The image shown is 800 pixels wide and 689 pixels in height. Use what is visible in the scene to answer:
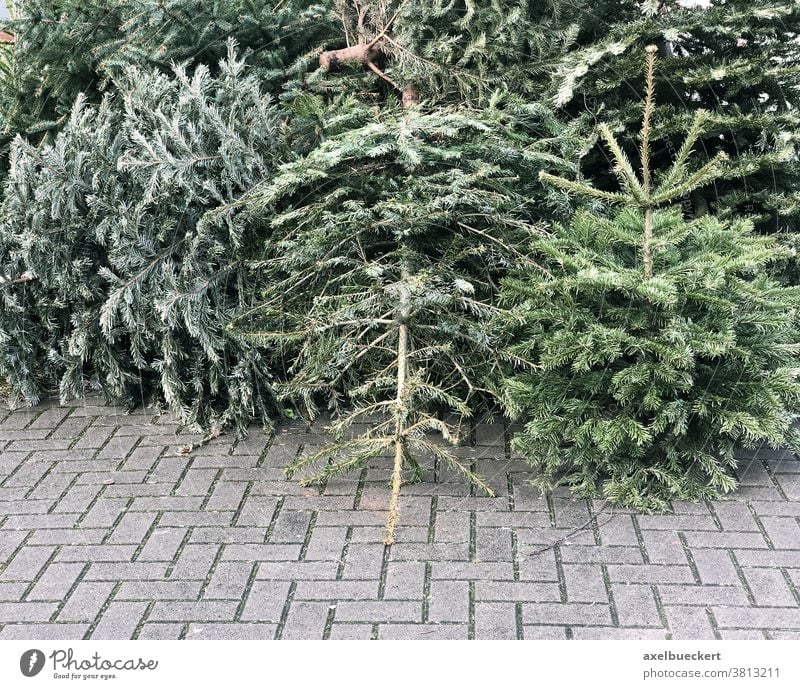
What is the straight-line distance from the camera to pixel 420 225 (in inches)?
146

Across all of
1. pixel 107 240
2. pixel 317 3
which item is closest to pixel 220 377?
pixel 107 240

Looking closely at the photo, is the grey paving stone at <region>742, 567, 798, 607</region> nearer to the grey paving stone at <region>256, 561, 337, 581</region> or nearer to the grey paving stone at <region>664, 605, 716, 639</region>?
the grey paving stone at <region>664, 605, 716, 639</region>

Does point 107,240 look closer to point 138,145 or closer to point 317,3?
point 138,145

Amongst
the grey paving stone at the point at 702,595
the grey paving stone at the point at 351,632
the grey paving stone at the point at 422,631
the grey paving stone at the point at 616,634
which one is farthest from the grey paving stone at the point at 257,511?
the grey paving stone at the point at 702,595

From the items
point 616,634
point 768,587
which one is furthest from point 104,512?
point 768,587

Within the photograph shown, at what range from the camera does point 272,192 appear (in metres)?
3.82

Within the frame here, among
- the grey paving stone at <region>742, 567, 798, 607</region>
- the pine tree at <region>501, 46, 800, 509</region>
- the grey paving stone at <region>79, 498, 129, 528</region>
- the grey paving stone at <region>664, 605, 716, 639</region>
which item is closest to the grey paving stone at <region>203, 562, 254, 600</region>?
the grey paving stone at <region>79, 498, 129, 528</region>

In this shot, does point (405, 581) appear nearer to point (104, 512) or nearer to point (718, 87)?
point (104, 512)

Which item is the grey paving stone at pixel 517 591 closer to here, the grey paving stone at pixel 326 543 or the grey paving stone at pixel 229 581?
the grey paving stone at pixel 326 543

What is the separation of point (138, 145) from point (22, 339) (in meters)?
1.29

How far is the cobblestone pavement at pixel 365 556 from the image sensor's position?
2.84 meters

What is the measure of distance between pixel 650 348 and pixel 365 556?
1.42m

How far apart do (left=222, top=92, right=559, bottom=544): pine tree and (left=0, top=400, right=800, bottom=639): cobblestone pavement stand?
0.80 ft

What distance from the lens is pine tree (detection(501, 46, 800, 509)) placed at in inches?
129
